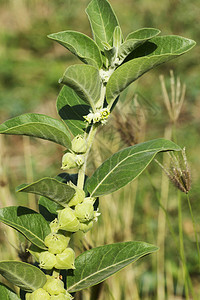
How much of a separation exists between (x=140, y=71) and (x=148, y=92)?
2999mm

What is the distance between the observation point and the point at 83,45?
0.83m

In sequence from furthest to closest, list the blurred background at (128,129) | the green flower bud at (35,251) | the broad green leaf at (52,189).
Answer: the blurred background at (128,129) < the green flower bud at (35,251) < the broad green leaf at (52,189)

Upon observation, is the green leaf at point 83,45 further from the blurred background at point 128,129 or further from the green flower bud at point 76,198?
the blurred background at point 128,129

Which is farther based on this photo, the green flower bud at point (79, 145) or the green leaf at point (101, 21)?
the green leaf at point (101, 21)

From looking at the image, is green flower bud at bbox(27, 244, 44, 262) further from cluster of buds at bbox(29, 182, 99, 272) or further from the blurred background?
the blurred background

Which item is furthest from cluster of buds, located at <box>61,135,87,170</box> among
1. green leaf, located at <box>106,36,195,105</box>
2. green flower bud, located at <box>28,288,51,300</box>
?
green flower bud, located at <box>28,288,51,300</box>

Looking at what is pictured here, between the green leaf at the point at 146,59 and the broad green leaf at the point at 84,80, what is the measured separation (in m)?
0.03

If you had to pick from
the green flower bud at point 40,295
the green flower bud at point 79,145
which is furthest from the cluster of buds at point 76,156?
the green flower bud at point 40,295

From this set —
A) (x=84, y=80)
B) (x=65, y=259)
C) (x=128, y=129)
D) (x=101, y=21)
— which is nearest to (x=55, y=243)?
(x=65, y=259)

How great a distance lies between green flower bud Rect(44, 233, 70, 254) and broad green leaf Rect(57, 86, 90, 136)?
221mm

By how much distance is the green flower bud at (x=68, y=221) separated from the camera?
0.74 m

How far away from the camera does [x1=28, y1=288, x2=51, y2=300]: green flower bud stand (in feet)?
2.46

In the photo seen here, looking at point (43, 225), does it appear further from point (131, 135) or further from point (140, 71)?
point (131, 135)

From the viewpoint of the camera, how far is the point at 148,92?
12.3 feet
